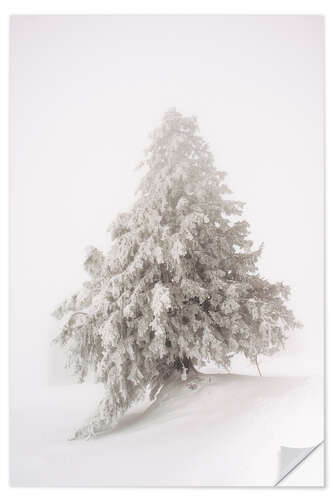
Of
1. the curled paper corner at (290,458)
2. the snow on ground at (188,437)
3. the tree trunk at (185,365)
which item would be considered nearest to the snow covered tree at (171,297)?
the tree trunk at (185,365)

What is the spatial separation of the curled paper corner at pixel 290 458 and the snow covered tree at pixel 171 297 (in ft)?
3.76

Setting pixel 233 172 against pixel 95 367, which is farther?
pixel 233 172

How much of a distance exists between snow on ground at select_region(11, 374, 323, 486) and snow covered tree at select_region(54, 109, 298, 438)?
0.24 meters

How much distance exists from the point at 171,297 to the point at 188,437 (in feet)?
5.31

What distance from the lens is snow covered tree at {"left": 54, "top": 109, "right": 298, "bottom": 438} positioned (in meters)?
6.08

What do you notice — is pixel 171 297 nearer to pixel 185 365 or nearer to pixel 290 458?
pixel 185 365

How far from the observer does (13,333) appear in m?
6.70

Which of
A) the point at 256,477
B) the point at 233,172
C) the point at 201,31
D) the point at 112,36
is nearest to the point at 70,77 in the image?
the point at 112,36

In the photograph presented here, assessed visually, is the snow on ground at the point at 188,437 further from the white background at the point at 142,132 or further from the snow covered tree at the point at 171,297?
the white background at the point at 142,132

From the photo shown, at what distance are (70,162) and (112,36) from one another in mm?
1722

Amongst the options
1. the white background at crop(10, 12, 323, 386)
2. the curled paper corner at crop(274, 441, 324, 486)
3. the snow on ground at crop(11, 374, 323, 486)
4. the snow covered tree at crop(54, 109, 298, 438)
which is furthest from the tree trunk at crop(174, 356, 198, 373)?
the curled paper corner at crop(274, 441, 324, 486)

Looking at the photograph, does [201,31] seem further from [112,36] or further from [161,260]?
[161,260]

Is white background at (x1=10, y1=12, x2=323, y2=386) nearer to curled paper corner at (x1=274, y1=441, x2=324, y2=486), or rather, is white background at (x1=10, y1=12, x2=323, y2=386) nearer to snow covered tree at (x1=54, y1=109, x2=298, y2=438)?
snow covered tree at (x1=54, y1=109, x2=298, y2=438)

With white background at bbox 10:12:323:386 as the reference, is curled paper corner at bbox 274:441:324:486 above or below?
below
